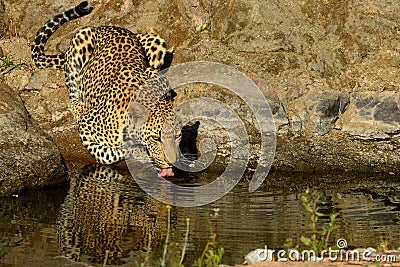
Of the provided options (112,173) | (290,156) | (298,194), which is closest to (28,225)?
(112,173)

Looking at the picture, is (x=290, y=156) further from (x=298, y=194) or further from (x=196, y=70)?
(x=196, y=70)

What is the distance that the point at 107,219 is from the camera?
35.1 feet

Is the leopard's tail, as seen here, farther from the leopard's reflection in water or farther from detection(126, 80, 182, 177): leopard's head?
the leopard's reflection in water

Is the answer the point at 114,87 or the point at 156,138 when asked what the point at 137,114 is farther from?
the point at 114,87

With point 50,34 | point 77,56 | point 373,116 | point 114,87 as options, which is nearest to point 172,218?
point 114,87

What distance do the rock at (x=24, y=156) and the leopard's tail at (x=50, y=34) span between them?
237cm

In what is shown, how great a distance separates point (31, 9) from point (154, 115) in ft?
15.4

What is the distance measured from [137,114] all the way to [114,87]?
887mm

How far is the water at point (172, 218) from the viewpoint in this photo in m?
9.56

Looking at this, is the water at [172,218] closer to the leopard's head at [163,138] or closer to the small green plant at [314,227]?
the leopard's head at [163,138]

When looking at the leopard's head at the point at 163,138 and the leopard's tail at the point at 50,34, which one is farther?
the leopard's tail at the point at 50,34

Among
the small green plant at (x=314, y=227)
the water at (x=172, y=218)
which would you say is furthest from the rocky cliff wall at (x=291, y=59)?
the small green plant at (x=314, y=227)

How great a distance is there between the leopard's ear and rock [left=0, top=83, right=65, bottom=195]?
3.89 feet

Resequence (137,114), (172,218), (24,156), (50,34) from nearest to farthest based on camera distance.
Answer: (172,218), (24,156), (137,114), (50,34)
